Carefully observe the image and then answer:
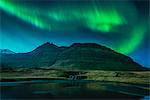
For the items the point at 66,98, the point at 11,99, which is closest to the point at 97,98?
the point at 66,98

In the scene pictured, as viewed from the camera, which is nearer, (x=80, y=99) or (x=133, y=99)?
(x=80, y=99)

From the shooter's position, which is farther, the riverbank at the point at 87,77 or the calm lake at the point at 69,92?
the riverbank at the point at 87,77

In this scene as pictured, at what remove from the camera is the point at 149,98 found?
44812 mm

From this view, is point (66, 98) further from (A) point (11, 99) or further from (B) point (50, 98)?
(A) point (11, 99)

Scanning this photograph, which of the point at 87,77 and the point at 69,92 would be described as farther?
the point at 87,77

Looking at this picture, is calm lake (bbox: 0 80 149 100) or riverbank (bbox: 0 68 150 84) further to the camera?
riverbank (bbox: 0 68 150 84)

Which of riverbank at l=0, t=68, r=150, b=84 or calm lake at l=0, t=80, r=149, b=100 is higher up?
riverbank at l=0, t=68, r=150, b=84

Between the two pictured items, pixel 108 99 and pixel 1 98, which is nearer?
pixel 1 98

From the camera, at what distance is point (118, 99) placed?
4372 cm

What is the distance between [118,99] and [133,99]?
2560 mm

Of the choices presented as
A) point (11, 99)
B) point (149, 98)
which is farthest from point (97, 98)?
point (11, 99)

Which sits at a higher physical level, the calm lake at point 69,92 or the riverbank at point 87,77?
the riverbank at point 87,77

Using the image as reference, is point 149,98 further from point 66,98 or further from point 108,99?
point 66,98

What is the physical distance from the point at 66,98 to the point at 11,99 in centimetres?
846
